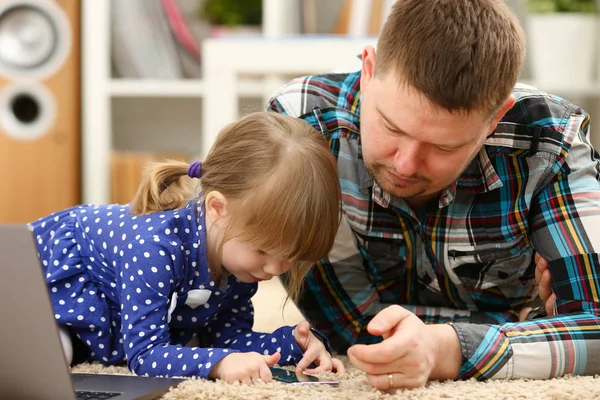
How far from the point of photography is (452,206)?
1251 mm

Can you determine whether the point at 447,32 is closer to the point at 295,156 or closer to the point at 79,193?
the point at 295,156

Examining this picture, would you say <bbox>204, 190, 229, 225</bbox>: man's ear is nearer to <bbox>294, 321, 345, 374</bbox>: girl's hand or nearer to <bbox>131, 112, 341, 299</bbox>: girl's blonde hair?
<bbox>131, 112, 341, 299</bbox>: girl's blonde hair

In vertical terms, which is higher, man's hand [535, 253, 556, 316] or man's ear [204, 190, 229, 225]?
man's ear [204, 190, 229, 225]

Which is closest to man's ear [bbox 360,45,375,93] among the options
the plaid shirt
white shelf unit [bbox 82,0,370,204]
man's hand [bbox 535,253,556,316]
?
the plaid shirt

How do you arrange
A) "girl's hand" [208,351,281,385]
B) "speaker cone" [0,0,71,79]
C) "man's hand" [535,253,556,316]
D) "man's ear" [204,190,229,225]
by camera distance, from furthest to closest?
"speaker cone" [0,0,71,79] < "man's hand" [535,253,556,316] < "man's ear" [204,190,229,225] < "girl's hand" [208,351,281,385]

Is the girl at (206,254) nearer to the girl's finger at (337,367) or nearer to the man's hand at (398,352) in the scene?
the girl's finger at (337,367)

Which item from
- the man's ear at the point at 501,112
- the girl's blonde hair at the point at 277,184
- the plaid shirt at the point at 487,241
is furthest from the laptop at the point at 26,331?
the man's ear at the point at 501,112

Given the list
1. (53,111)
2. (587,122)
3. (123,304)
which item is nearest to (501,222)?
(587,122)

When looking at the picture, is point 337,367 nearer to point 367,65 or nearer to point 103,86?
point 367,65

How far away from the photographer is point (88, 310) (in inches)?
46.8

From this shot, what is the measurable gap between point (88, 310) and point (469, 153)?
0.55 meters

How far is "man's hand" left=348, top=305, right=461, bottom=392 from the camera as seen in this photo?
3.01 ft

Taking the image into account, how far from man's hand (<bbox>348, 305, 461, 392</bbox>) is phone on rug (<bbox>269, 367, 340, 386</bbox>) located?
96mm

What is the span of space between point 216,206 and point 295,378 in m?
0.24
